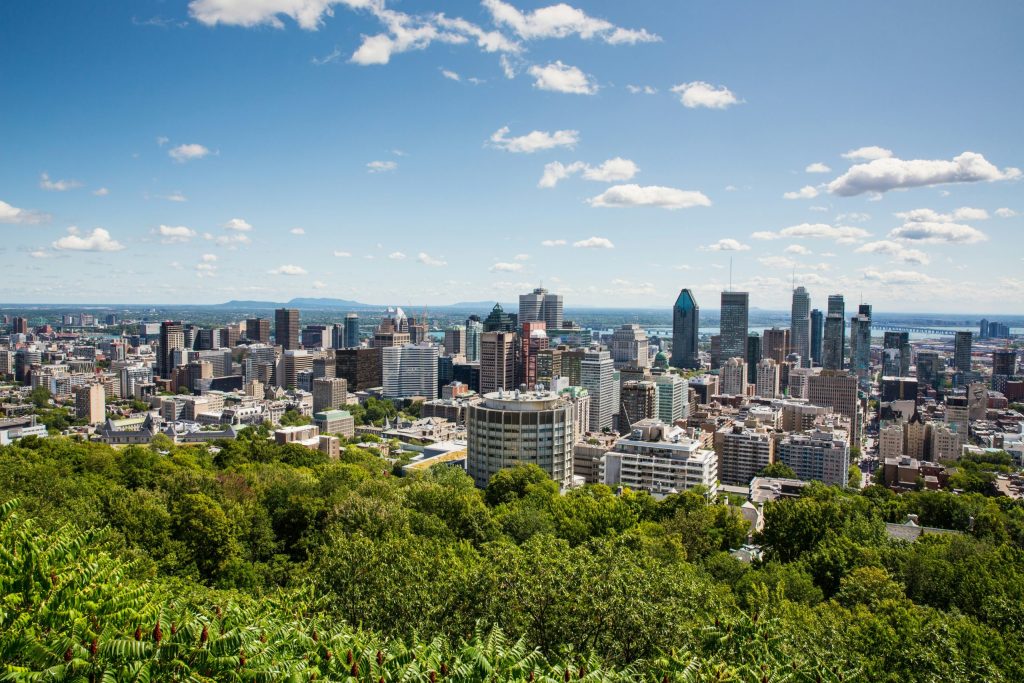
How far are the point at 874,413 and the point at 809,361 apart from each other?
118ft

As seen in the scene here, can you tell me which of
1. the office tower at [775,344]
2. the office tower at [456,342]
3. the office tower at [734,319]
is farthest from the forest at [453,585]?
the office tower at [734,319]

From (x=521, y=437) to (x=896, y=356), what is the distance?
9394cm

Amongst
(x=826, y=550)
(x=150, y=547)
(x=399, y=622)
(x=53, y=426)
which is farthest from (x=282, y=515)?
(x=53, y=426)

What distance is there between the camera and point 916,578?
19375mm

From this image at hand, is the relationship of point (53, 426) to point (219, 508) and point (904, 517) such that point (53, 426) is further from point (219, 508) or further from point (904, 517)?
point (904, 517)

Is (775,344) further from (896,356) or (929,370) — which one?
(929,370)

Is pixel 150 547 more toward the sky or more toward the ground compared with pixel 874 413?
more toward the sky

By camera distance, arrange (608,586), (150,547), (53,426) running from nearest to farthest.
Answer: (608,586) < (150,547) < (53,426)

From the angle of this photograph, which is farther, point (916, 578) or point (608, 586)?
point (916, 578)

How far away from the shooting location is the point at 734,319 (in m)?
136

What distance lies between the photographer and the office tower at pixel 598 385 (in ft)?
244

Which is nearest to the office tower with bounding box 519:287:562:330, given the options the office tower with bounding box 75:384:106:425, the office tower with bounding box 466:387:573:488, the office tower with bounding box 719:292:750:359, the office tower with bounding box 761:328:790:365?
the office tower with bounding box 719:292:750:359

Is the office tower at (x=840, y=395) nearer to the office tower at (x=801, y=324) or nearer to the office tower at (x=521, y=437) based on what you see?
the office tower at (x=521, y=437)

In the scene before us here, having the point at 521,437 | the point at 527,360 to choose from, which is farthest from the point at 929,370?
A: the point at 521,437
